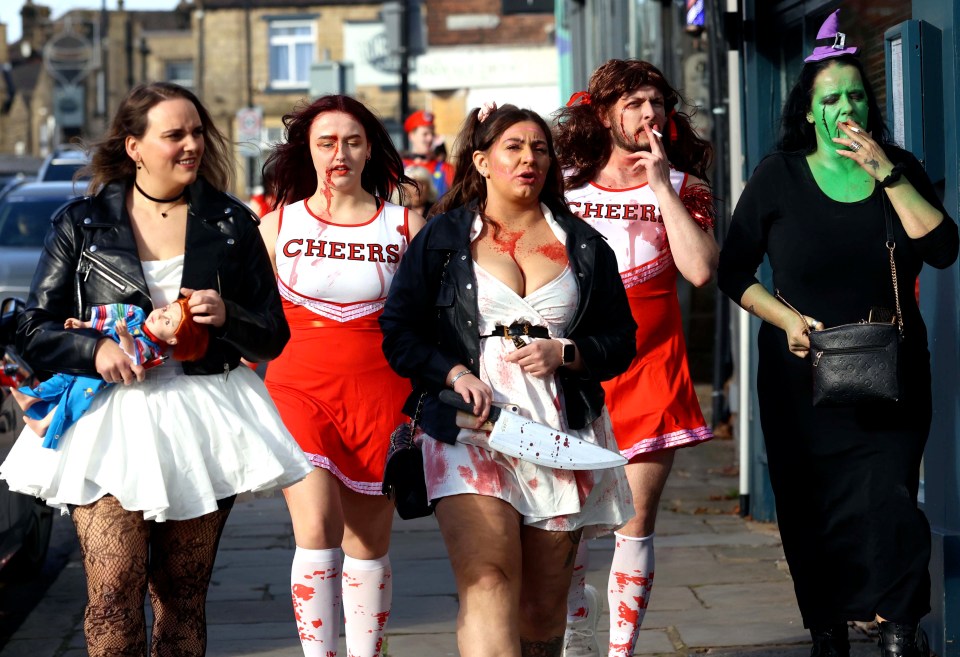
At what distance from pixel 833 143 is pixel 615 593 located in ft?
5.31

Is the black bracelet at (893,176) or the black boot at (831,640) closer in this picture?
the black bracelet at (893,176)

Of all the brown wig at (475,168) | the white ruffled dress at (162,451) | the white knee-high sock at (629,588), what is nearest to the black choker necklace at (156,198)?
the white ruffled dress at (162,451)

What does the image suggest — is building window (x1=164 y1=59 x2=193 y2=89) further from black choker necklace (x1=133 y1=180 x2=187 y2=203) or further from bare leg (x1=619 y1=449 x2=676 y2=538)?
black choker necklace (x1=133 y1=180 x2=187 y2=203)

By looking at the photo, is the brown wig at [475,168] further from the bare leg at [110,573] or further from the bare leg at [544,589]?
the bare leg at [110,573]

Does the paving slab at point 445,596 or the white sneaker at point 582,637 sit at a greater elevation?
the white sneaker at point 582,637

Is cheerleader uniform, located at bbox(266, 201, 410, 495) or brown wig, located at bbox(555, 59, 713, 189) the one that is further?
brown wig, located at bbox(555, 59, 713, 189)

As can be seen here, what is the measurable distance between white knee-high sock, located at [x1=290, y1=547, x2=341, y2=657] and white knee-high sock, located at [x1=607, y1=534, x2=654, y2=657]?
0.92 m

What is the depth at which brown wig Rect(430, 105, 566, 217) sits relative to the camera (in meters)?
4.32

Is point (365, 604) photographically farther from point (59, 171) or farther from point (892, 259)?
point (59, 171)

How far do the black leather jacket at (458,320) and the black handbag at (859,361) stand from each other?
0.59 meters

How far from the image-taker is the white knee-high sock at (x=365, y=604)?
496 centimetres

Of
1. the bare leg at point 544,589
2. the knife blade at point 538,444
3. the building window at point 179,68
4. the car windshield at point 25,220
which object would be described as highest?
the building window at point 179,68

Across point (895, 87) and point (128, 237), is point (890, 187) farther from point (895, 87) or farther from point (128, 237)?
point (128, 237)

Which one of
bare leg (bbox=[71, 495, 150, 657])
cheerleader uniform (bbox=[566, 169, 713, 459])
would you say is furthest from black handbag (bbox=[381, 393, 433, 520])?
cheerleader uniform (bbox=[566, 169, 713, 459])
